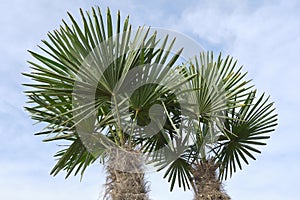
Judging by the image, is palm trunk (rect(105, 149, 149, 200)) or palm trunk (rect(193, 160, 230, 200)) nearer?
palm trunk (rect(105, 149, 149, 200))

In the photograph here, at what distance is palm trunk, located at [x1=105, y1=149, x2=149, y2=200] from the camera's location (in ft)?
13.0

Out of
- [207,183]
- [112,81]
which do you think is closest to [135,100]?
[112,81]

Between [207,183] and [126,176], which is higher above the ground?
[207,183]

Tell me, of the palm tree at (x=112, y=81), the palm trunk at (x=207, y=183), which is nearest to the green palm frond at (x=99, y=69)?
the palm tree at (x=112, y=81)

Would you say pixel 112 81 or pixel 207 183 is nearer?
pixel 112 81

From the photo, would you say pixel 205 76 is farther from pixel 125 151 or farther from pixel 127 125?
pixel 125 151

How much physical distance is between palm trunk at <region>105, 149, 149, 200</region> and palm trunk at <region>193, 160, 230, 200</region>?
1.34m

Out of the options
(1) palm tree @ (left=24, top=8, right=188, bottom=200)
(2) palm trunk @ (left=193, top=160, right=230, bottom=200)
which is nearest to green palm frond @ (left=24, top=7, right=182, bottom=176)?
(1) palm tree @ (left=24, top=8, right=188, bottom=200)

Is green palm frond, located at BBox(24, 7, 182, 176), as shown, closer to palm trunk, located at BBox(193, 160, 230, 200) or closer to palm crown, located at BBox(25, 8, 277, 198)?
palm crown, located at BBox(25, 8, 277, 198)

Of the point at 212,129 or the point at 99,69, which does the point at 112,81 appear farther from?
the point at 212,129

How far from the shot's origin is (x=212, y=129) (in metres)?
5.48

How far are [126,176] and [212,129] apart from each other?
1981 mm

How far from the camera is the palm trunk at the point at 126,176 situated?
395 cm

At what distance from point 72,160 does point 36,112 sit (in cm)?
90
